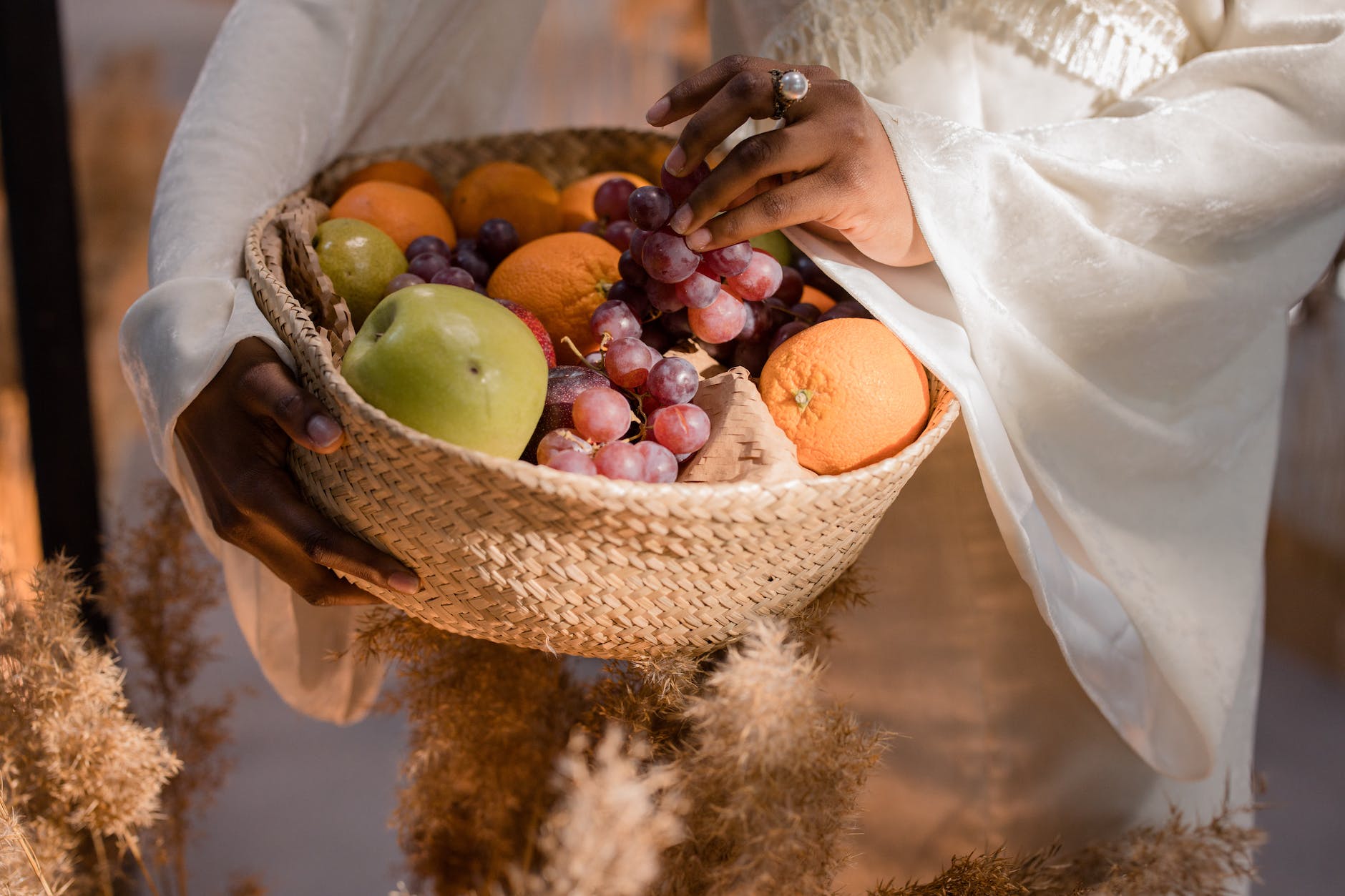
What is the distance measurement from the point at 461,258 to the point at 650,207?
23 centimetres

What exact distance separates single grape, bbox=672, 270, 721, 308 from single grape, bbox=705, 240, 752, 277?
0.03 feet

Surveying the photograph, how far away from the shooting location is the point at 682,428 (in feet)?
2.04

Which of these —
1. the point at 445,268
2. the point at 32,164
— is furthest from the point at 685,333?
the point at 32,164

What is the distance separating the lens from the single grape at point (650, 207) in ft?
2.17

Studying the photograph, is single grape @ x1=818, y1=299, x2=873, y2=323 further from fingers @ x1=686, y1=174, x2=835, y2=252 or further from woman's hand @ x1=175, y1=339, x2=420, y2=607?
woman's hand @ x1=175, y1=339, x2=420, y2=607

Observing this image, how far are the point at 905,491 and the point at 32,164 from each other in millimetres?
1424

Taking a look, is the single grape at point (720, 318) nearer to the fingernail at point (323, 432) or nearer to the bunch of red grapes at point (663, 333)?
the bunch of red grapes at point (663, 333)

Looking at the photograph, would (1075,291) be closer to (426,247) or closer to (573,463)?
(573,463)

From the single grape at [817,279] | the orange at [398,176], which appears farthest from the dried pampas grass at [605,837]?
the orange at [398,176]

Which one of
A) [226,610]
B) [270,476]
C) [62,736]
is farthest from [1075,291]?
[226,610]

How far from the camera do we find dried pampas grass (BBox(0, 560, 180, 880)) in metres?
0.68

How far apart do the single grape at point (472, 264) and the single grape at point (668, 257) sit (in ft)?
0.68

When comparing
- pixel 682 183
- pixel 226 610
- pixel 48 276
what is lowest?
pixel 226 610

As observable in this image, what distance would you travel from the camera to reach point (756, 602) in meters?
0.62
